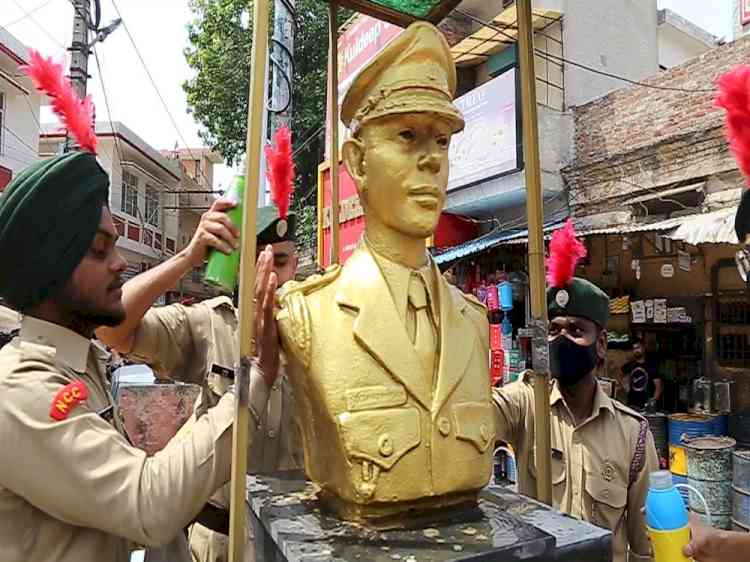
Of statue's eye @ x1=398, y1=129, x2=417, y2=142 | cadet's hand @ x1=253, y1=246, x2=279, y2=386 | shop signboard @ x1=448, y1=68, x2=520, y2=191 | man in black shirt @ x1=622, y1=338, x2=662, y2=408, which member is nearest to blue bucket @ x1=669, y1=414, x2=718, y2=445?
man in black shirt @ x1=622, y1=338, x2=662, y2=408

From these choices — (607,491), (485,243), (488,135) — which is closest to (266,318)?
(607,491)

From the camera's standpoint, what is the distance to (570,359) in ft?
7.72

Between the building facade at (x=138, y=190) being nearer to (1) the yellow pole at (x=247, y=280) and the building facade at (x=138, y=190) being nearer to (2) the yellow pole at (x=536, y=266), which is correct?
(2) the yellow pole at (x=536, y=266)

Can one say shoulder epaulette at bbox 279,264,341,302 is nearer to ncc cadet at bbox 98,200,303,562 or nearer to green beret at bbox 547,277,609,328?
ncc cadet at bbox 98,200,303,562

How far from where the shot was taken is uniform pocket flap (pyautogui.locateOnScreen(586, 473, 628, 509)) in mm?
2186

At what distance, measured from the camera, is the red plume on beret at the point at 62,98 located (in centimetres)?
178

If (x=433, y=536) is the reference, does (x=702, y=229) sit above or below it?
above

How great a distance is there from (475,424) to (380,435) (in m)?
0.31

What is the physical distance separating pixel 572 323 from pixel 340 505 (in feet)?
4.03

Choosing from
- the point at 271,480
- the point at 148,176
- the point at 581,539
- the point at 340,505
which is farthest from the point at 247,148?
the point at 148,176

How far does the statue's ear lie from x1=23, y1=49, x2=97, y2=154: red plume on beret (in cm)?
74

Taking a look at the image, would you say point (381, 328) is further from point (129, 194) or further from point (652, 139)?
point (129, 194)

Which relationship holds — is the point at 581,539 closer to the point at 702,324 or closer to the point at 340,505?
the point at 340,505

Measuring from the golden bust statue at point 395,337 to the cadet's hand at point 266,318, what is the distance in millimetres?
51
